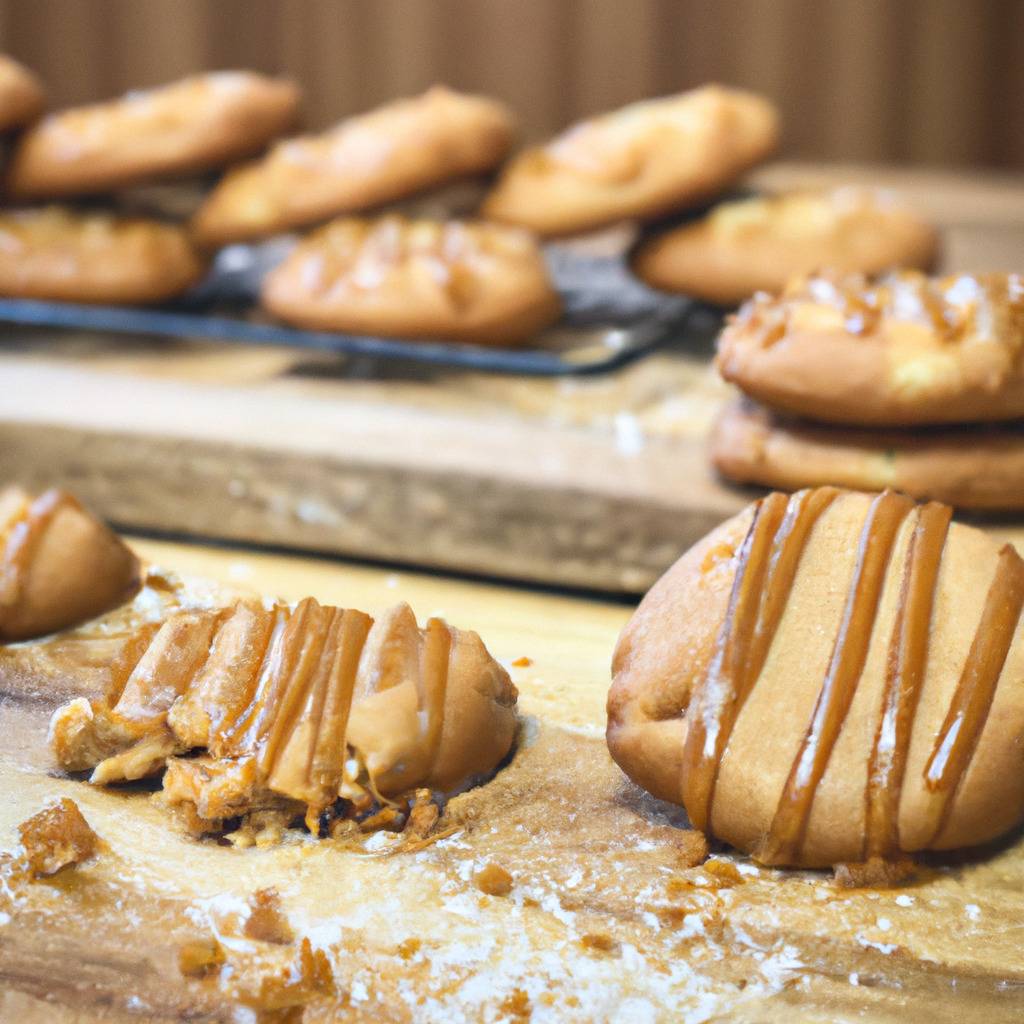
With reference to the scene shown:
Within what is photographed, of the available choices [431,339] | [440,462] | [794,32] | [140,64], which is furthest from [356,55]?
[440,462]

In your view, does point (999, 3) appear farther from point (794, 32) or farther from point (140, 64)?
point (140, 64)

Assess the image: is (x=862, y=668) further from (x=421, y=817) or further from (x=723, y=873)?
(x=421, y=817)

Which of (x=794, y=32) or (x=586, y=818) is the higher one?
(x=794, y=32)

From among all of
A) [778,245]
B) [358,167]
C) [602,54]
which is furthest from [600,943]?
[602,54]

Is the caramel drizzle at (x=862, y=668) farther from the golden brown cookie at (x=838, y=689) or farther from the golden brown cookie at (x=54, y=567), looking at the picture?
the golden brown cookie at (x=54, y=567)

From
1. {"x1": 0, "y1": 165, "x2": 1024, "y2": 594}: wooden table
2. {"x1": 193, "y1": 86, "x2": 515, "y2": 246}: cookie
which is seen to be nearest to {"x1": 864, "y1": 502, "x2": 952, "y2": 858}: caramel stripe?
{"x1": 0, "y1": 165, "x2": 1024, "y2": 594}: wooden table

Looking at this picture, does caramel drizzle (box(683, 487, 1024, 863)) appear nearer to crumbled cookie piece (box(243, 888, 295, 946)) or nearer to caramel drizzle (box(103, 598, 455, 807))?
caramel drizzle (box(103, 598, 455, 807))
